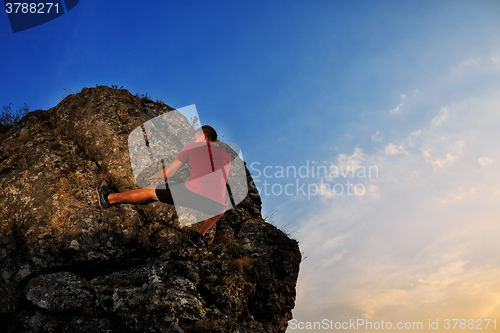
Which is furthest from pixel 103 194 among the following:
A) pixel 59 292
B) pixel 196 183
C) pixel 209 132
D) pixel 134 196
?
pixel 209 132

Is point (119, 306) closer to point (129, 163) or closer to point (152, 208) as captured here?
point (152, 208)

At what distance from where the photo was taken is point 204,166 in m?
6.59

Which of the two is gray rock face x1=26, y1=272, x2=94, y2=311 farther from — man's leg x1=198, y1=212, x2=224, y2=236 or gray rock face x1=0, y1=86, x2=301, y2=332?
man's leg x1=198, y1=212, x2=224, y2=236

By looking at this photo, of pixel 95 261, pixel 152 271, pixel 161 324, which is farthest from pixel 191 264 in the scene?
pixel 95 261

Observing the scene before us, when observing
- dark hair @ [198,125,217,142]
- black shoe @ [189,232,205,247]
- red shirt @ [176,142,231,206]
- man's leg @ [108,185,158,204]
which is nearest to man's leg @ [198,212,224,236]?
black shoe @ [189,232,205,247]

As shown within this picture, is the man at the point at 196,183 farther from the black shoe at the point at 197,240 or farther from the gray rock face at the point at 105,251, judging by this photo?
the black shoe at the point at 197,240

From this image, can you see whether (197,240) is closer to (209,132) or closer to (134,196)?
(134,196)

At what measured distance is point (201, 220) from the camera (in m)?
7.98

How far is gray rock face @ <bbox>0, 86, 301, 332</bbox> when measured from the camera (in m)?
5.55

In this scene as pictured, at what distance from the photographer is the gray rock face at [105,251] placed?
219 inches

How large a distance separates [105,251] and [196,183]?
107 inches

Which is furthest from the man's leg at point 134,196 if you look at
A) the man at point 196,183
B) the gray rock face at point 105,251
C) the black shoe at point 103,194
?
the gray rock face at point 105,251

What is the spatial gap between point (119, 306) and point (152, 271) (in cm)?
93

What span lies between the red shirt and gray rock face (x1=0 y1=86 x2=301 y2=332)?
64.7 inches
